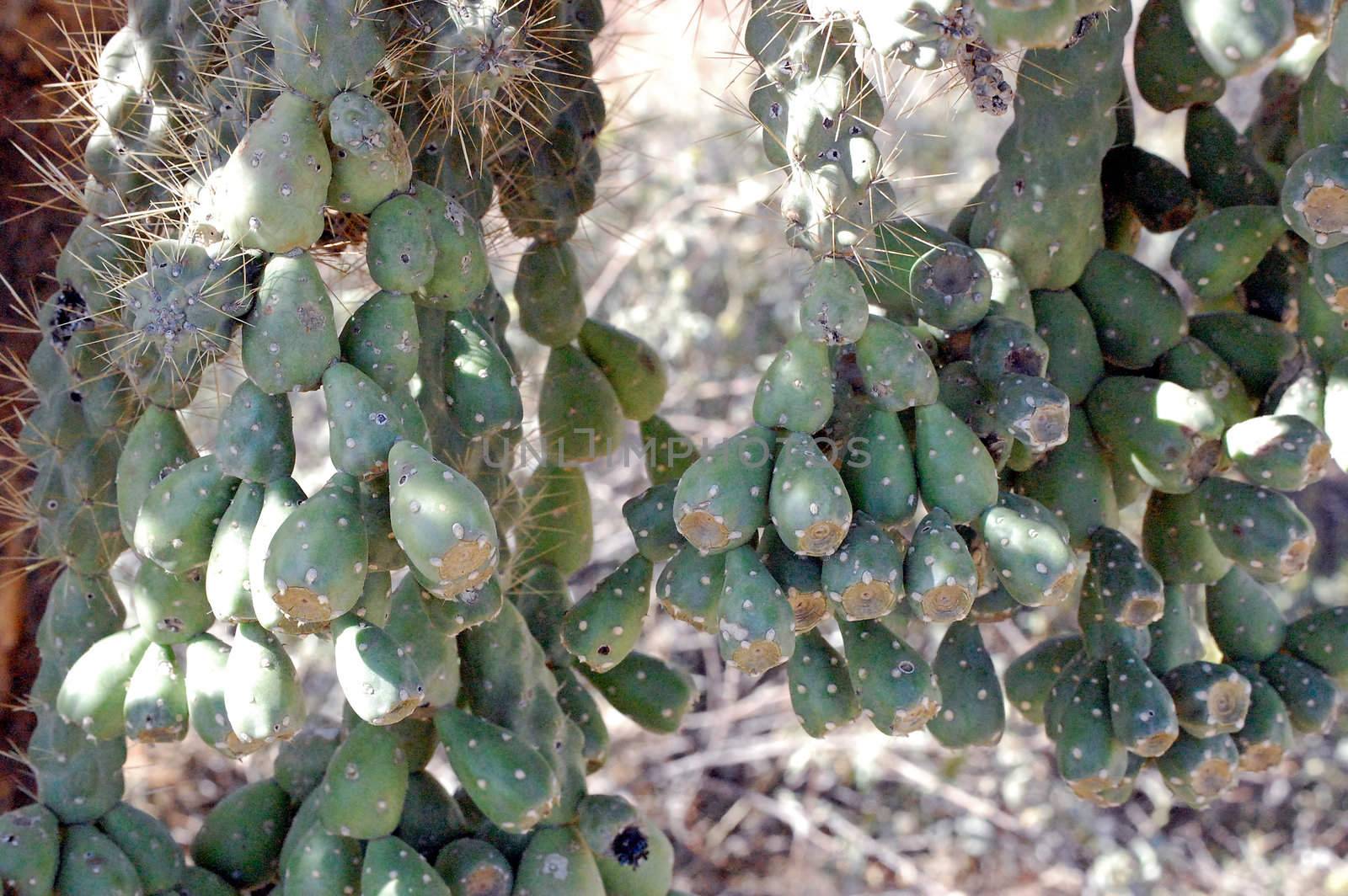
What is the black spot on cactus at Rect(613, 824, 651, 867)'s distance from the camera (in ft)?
4.00

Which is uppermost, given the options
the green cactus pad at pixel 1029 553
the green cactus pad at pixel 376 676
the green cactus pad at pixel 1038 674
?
the green cactus pad at pixel 1029 553

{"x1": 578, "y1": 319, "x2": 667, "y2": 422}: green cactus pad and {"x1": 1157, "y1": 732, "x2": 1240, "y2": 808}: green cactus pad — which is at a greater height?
{"x1": 578, "y1": 319, "x2": 667, "y2": 422}: green cactus pad

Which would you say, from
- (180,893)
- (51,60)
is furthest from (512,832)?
(51,60)

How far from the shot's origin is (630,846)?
1.22 meters

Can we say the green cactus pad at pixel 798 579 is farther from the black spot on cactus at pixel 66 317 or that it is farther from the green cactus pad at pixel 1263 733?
the black spot on cactus at pixel 66 317

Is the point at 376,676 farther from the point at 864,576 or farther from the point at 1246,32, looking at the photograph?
the point at 1246,32

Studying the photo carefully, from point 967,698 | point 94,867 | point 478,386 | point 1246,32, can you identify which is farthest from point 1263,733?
point 94,867

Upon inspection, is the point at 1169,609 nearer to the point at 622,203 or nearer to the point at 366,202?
the point at 366,202

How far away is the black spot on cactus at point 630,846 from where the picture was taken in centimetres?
122

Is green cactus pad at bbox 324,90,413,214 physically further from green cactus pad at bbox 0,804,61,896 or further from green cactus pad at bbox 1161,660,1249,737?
green cactus pad at bbox 1161,660,1249,737

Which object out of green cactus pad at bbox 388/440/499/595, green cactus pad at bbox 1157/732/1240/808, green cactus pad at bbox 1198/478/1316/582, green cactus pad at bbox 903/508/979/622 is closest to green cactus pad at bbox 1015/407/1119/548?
green cactus pad at bbox 1198/478/1316/582

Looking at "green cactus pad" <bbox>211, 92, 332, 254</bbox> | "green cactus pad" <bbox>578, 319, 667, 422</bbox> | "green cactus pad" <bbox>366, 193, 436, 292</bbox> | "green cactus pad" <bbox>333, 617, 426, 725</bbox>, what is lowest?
"green cactus pad" <bbox>578, 319, 667, 422</bbox>

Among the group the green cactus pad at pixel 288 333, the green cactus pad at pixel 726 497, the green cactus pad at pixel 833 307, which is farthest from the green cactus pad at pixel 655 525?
the green cactus pad at pixel 288 333

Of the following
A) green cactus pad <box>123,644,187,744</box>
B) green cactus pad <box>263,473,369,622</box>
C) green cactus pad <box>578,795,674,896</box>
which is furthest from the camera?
green cactus pad <box>578,795,674,896</box>
